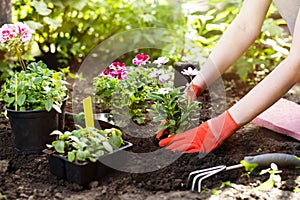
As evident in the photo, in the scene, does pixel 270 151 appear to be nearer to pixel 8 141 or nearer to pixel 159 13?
pixel 8 141

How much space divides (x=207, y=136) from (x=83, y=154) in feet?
1.84

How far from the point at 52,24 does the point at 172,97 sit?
125cm

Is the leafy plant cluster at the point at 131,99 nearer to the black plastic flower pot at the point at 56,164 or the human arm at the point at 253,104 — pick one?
the human arm at the point at 253,104

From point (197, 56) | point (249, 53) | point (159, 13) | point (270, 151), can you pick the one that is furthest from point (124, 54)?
point (270, 151)

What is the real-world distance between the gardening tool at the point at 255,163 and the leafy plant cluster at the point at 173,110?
0.32 m

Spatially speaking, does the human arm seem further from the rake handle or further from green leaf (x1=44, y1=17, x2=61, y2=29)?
green leaf (x1=44, y1=17, x2=61, y2=29)

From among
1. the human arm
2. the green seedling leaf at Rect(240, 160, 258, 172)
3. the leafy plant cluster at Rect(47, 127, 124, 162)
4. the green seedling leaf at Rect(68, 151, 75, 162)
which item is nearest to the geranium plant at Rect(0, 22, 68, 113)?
the leafy plant cluster at Rect(47, 127, 124, 162)

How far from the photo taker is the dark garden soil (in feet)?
6.41

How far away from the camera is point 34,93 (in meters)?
2.28

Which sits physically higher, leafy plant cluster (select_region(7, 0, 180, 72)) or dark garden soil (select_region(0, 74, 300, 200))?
leafy plant cluster (select_region(7, 0, 180, 72))

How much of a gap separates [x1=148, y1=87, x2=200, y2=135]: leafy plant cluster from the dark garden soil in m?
0.13

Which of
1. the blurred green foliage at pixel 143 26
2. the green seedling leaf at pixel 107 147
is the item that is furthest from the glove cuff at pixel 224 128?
the blurred green foliage at pixel 143 26

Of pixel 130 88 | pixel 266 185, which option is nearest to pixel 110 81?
pixel 130 88

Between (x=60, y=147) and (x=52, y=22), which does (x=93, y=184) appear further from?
Result: (x=52, y=22)
